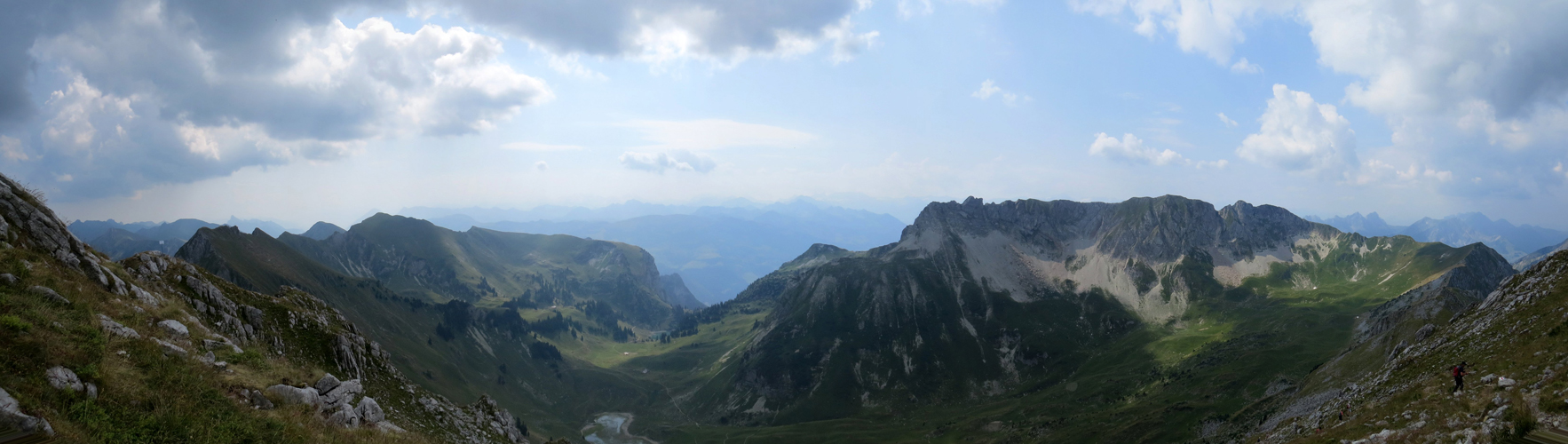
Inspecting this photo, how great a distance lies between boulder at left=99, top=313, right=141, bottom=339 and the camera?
75.6ft

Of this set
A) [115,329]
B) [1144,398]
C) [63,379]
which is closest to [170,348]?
[115,329]

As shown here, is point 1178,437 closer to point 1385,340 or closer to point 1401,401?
point 1385,340

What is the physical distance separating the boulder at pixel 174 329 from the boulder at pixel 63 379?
1105cm

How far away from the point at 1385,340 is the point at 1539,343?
68.0 metres

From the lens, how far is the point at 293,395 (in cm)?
2591

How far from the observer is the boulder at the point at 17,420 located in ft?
47.1

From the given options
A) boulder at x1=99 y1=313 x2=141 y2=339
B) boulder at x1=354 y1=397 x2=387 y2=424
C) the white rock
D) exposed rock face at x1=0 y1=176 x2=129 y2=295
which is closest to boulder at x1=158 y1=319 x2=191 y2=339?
boulder at x1=99 y1=313 x2=141 y2=339

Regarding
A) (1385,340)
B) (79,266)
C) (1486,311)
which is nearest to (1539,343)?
(1486,311)

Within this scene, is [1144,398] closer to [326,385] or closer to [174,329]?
[326,385]

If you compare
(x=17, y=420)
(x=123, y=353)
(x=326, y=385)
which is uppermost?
(x=123, y=353)

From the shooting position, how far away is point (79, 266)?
31.1 m

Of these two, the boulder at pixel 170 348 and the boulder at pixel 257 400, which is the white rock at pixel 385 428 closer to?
the boulder at pixel 257 400

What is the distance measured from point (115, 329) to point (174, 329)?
5024mm

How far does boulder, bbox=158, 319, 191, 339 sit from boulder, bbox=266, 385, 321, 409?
254 inches
